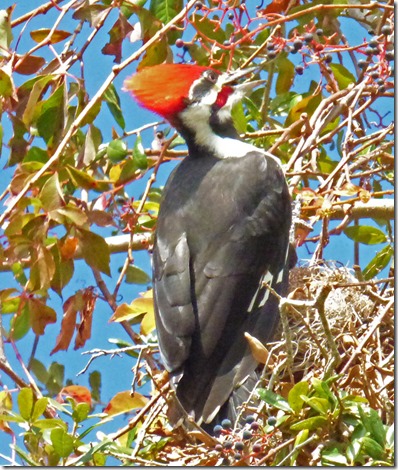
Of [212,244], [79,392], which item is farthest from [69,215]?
[79,392]

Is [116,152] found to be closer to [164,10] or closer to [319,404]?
[164,10]

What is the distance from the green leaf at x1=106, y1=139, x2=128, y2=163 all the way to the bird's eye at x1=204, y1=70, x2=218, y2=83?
13.8 inches

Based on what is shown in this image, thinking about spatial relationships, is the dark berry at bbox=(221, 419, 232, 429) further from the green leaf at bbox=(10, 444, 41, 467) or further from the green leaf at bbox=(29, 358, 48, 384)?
the green leaf at bbox=(29, 358, 48, 384)

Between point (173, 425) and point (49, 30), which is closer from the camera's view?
point (173, 425)

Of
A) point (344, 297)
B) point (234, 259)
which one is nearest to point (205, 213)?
point (234, 259)

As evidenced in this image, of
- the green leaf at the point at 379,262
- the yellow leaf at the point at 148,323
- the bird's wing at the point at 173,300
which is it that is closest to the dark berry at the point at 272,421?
the bird's wing at the point at 173,300

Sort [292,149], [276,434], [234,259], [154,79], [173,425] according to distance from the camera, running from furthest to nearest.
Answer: [292,149] → [154,79] → [234,259] → [173,425] → [276,434]

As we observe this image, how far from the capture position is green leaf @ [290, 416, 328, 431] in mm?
2449

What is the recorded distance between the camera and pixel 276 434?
8.44 ft

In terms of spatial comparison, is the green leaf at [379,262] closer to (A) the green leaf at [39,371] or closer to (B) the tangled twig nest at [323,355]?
(B) the tangled twig nest at [323,355]

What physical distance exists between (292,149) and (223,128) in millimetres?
245

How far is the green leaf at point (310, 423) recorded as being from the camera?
2.45 meters

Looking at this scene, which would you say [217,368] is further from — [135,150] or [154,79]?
[154,79]

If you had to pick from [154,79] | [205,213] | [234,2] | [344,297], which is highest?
[234,2]
